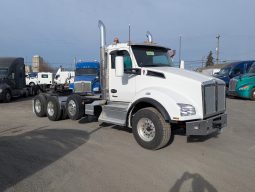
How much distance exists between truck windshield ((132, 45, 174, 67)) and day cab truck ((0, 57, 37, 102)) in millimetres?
13239

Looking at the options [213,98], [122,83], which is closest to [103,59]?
[122,83]

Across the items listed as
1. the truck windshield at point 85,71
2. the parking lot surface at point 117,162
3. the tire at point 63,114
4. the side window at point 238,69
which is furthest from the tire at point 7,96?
the side window at point 238,69

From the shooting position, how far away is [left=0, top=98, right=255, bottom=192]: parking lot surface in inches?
186

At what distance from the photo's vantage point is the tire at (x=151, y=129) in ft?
21.6

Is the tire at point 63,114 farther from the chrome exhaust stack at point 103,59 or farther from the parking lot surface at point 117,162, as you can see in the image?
the chrome exhaust stack at point 103,59

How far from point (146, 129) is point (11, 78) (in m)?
15.7

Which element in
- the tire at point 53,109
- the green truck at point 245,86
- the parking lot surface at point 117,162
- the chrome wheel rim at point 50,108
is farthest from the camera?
the green truck at point 245,86

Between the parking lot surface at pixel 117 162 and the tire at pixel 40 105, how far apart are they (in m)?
2.52

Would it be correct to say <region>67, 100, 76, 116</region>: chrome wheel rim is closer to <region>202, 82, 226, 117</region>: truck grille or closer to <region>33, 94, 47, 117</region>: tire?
<region>33, 94, 47, 117</region>: tire

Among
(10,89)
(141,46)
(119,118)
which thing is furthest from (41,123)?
(10,89)

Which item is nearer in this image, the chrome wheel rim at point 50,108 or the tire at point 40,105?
the chrome wheel rim at point 50,108

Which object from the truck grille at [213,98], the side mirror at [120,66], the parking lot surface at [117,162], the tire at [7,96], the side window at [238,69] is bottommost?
the parking lot surface at [117,162]

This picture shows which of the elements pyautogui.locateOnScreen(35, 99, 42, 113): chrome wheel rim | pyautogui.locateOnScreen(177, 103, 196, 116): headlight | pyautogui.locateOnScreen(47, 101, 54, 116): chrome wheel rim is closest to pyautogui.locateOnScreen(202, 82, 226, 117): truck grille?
pyautogui.locateOnScreen(177, 103, 196, 116): headlight

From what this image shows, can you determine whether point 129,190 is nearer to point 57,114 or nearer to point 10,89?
point 57,114
